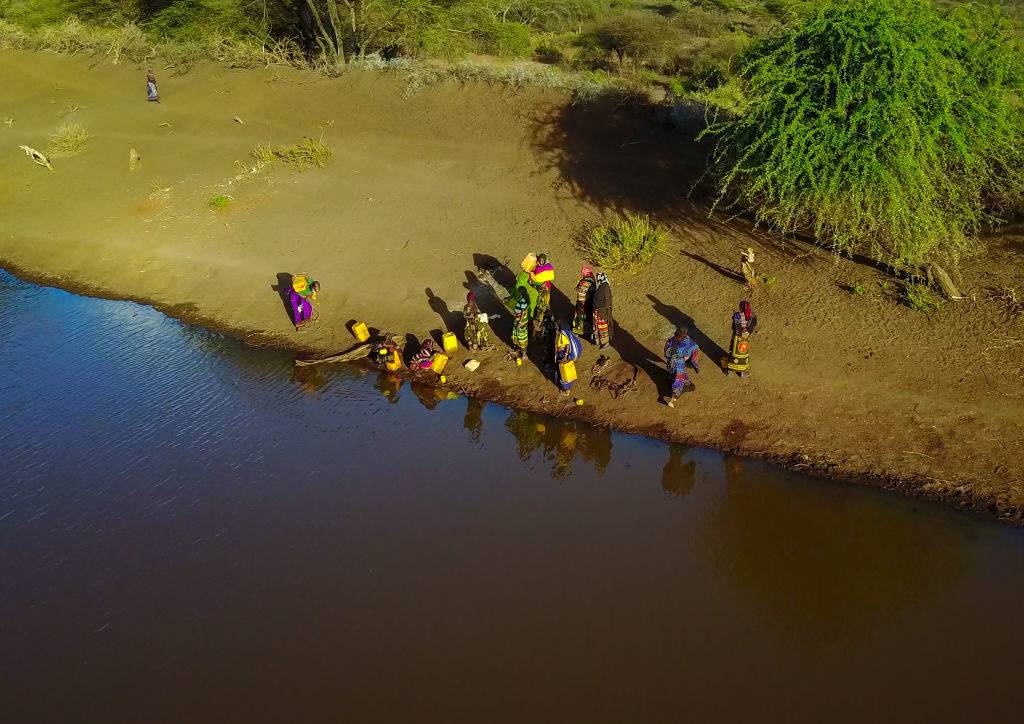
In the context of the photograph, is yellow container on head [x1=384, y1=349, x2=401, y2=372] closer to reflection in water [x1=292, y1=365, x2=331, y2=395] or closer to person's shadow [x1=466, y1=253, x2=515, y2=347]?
reflection in water [x1=292, y1=365, x2=331, y2=395]

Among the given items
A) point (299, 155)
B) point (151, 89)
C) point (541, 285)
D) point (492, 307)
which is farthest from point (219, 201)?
point (541, 285)

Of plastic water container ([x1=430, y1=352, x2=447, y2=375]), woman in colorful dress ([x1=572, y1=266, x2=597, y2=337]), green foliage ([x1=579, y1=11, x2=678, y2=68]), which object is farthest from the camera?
green foliage ([x1=579, y1=11, x2=678, y2=68])

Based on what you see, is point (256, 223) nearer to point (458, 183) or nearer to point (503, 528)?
point (458, 183)

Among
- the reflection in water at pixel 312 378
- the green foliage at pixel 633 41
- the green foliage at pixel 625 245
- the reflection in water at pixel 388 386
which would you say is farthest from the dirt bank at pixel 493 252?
the green foliage at pixel 633 41

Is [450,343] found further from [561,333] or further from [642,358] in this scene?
[642,358]

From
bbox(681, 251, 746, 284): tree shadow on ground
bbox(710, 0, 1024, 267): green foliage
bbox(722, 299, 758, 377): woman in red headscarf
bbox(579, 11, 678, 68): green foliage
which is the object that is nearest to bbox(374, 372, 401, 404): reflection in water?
bbox(722, 299, 758, 377): woman in red headscarf

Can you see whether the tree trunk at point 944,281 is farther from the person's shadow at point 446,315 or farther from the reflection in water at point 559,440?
the person's shadow at point 446,315
